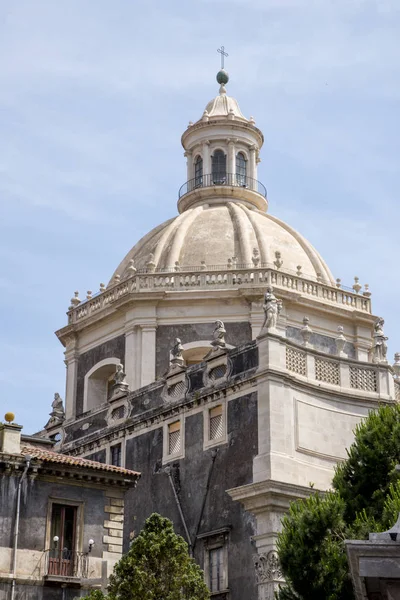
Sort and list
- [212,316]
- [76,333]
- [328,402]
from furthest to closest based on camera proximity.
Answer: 1. [76,333]
2. [212,316]
3. [328,402]

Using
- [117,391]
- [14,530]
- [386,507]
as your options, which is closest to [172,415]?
[117,391]

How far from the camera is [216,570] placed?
3969 cm

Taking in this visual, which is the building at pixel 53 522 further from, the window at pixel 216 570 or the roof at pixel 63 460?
the window at pixel 216 570

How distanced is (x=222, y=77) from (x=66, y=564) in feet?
128

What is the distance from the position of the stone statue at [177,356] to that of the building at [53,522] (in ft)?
31.5

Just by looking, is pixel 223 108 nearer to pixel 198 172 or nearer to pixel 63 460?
pixel 198 172

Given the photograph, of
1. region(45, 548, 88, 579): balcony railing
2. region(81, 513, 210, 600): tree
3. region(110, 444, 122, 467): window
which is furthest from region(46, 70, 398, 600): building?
region(81, 513, 210, 600): tree

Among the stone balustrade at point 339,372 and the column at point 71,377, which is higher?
the column at point 71,377

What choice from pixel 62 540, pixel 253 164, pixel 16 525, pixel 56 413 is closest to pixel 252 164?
pixel 253 164

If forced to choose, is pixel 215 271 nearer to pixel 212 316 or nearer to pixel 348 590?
pixel 212 316

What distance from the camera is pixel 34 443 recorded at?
149 feet

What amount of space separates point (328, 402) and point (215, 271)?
11.4 meters

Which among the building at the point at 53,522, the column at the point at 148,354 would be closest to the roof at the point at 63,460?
the building at the point at 53,522

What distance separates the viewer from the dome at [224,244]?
53.7m
